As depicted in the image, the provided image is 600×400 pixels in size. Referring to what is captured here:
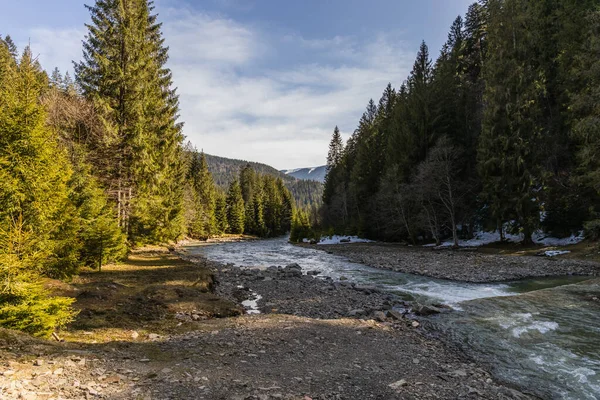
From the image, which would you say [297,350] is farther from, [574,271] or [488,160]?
[488,160]

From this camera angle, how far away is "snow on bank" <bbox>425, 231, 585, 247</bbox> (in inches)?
1003

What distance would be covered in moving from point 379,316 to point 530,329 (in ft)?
15.0

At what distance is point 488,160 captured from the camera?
29109 millimetres

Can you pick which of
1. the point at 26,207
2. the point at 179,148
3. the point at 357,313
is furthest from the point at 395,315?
the point at 179,148

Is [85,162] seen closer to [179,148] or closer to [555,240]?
[179,148]

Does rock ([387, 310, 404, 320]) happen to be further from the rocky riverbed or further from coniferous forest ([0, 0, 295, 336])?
coniferous forest ([0, 0, 295, 336])

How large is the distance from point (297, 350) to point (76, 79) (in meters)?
23.6

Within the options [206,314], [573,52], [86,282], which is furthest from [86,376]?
[573,52]

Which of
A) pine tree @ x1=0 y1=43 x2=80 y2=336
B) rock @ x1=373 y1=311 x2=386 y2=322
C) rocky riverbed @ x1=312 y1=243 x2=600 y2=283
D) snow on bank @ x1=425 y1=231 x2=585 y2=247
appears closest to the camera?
pine tree @ x1=0 y1=43 x2=80 y2=336

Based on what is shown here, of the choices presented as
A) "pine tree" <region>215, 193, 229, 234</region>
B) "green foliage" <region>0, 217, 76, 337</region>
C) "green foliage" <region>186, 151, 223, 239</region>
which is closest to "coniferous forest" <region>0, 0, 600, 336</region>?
"green foliage" <region>0, 217, 76, 337</region>

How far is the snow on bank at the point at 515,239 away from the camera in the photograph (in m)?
25.5

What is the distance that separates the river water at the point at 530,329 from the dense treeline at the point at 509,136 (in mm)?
7677

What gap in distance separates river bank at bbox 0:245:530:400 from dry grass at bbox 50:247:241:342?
0.13ft

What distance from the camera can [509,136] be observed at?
28.5 m
